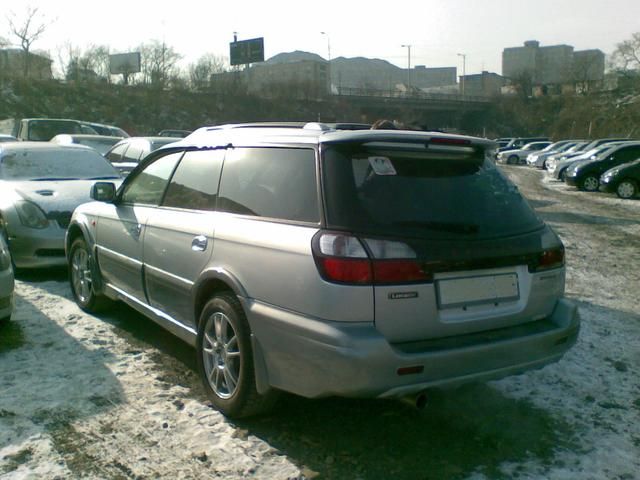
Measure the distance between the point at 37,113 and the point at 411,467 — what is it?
178 feet

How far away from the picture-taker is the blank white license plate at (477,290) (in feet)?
10.6

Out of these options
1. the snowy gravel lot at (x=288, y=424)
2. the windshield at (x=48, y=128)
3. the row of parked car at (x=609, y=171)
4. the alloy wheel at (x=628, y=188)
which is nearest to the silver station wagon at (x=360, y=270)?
the snowy gravel lot at (x=288, y=424)

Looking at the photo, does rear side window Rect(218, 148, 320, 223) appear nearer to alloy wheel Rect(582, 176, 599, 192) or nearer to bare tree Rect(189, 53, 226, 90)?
alloy wheel Rect(582, 176, 599, 192)

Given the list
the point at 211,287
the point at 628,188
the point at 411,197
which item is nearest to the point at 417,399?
A: the point at 411,197

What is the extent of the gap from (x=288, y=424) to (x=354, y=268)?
123cm

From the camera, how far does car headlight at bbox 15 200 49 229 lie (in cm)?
726

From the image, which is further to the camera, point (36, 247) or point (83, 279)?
point (36, 247)

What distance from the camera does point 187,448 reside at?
3451mm

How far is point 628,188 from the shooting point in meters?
19.2

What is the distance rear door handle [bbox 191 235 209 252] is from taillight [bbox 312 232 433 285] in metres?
Answer: 1.05

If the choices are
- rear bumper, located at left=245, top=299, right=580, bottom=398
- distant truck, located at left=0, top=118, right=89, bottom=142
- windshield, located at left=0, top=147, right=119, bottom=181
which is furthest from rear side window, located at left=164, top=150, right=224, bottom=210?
distant truck, located at left=0, top=118, right=89, bottom=142

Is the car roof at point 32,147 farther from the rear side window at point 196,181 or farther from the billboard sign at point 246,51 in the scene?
the billboard sign at point 246,51

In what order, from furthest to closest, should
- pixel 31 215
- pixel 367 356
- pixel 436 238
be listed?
pixel 31 215 < pixel 436 238 < pixel 367 356

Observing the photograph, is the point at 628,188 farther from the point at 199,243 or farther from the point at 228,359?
the point at 228,359
